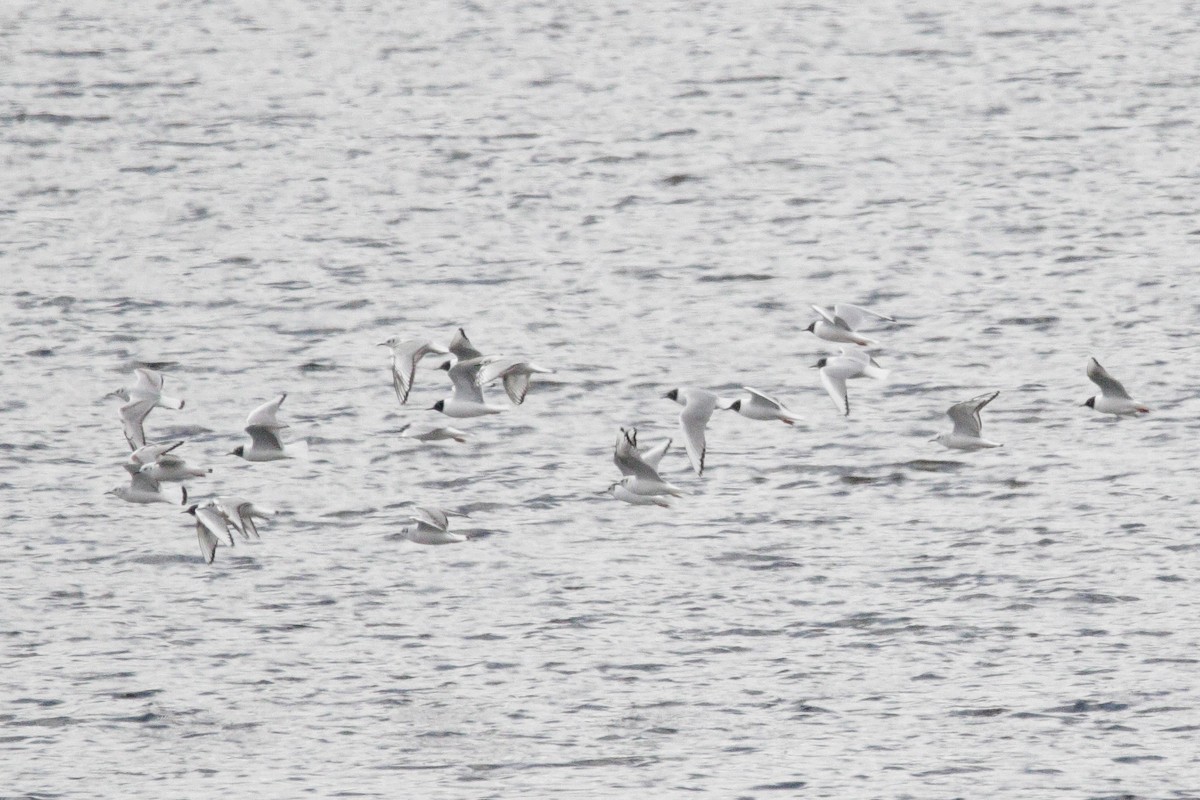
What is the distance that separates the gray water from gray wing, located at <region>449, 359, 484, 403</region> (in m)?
1.61

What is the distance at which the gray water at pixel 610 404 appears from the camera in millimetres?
20578

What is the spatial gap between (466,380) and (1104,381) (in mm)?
6346

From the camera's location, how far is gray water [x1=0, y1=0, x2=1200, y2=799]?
20578 mm

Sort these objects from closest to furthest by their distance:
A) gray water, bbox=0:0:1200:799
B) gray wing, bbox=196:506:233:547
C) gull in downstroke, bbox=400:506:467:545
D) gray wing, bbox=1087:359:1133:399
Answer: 1. gray water, bbox=0:0:1200:799
2. gray wing, bbox=1087:359:1133:399
3. gray wing, bbox=196:506:233:547
4. gull in downstroke, bbox=400:506:467:545

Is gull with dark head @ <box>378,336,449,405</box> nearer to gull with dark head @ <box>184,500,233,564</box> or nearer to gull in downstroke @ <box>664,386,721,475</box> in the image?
gull with dark head @ <box>184,500,233,564</box>

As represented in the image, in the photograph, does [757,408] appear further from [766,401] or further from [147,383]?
[147,383]

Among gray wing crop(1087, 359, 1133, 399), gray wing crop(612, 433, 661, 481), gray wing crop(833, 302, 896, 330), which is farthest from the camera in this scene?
gray wing crop(833, 302, 896, 330)

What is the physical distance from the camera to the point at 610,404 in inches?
1105

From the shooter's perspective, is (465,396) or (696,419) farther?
(465,396)

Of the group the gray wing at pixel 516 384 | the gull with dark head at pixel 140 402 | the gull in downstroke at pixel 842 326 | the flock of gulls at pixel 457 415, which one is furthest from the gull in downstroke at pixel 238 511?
the gull in downstroke at pixel 842 326

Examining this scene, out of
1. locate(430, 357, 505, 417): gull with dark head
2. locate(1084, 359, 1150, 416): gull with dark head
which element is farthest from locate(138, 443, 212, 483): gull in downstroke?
locate(1084, 359, 1150, 416): gull with dark head

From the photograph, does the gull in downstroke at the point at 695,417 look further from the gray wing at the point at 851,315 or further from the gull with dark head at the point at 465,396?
the gray wing at the point at 851,315

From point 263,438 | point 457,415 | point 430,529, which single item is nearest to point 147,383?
point 263,438

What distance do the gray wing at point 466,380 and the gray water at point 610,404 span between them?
161 centimetres
